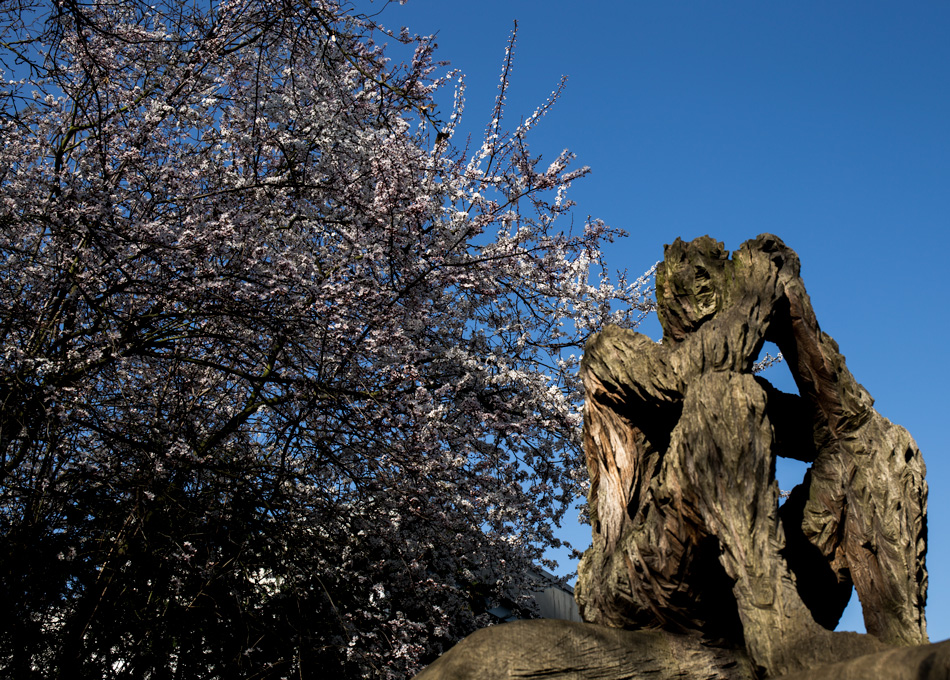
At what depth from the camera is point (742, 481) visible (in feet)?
9.97

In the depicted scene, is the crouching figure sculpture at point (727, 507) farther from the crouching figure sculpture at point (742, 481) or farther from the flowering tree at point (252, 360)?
the flowering tree at point (252, 360)

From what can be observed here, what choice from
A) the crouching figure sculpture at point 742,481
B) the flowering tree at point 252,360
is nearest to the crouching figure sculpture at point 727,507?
the crouching figure sculpture at point 742,481

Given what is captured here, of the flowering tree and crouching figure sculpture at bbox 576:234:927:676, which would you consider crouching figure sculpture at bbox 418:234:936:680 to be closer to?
crouching figure sculpture at bbox 576:234:927:676

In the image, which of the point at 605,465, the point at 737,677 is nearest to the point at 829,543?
the point at 737,677

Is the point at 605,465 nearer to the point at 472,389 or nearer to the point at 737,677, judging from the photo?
the point at 737,677

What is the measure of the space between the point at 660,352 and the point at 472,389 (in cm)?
530

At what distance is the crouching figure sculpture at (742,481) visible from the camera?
298 cm

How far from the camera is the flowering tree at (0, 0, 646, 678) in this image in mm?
6934

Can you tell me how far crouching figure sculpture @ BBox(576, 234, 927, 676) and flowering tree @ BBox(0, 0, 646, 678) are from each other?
4.09 metres

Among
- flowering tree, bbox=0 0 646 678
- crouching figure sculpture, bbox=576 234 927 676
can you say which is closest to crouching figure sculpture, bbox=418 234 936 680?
crouching figure sculpture, bbox=576 234 927 676

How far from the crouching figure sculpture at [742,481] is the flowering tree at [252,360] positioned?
4.09m

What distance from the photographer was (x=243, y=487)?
7.56 meters

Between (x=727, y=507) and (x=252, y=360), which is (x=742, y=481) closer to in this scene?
(x=727, y=507)

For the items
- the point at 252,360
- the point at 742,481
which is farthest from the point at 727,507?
the point at 252,360
